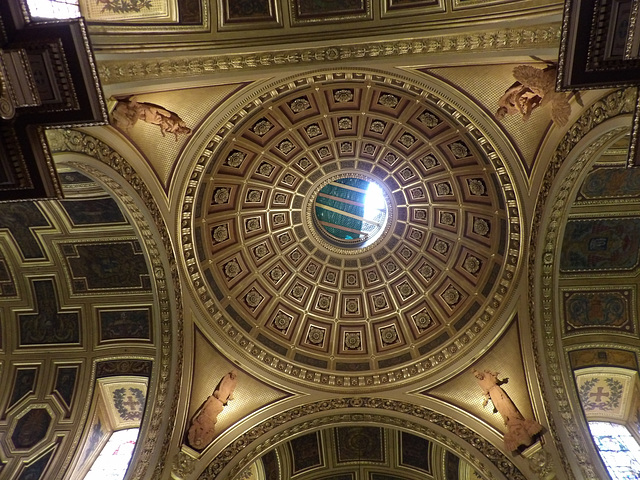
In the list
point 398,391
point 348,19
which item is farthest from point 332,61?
point 398,391

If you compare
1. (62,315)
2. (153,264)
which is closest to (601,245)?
(153,264)

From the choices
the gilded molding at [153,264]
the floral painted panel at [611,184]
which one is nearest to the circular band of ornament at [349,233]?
the gilded molding at [153,264]

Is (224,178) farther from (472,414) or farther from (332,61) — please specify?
(472,414)

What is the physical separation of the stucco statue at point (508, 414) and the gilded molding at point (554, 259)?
2.02ft

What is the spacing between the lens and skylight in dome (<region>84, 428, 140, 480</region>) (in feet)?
48.6

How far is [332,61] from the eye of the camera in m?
11.0

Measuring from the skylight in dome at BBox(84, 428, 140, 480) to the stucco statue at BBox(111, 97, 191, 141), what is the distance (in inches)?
376

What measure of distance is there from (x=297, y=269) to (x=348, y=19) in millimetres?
10108

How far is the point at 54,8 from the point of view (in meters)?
8.94

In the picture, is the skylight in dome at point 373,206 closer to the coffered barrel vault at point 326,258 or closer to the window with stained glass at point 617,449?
the coffered barrel vault at point 326,258

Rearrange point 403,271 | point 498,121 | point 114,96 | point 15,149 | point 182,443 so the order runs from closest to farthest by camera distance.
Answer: point 15,149, point 114,96, point 498,121, point 182,443, point 403,271

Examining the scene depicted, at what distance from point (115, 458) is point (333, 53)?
1387cm

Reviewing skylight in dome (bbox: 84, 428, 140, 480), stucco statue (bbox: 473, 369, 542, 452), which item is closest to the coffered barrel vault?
stucco statue (bbox: 473, 369, 542, 452)

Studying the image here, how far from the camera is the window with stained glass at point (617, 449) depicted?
44.2ft
